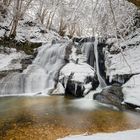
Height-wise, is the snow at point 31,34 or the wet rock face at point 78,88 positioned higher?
the snow at point 31,34

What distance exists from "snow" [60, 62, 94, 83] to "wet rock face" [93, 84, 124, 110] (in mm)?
1461

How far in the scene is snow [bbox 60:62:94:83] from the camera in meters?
13.8

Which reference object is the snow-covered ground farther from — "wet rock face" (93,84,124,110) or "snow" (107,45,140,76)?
"wet rock face" (93,84,124,110)

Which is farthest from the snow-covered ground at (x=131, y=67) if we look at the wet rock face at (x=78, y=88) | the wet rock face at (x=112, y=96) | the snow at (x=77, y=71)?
the wet rock face at (x=78, y=88)

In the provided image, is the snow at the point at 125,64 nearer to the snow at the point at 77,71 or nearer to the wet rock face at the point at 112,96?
the snow at the point at 77,71

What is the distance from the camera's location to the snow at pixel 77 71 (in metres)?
13.8

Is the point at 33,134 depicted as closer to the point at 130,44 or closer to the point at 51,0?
the point at 130,44

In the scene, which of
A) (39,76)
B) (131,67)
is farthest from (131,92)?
(39,76)

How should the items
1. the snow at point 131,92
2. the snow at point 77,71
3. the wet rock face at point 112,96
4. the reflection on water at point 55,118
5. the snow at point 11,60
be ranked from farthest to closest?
the snow at point 11,60 < the snow at point 77,71 < the wet rock face at point 112,96 < the snow at point 131,92 < the reflection on water at point 55,118

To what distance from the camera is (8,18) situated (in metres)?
20.6

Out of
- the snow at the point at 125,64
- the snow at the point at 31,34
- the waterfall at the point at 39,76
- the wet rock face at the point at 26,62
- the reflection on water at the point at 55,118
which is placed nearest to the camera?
the reflection on water at the point at 55,118

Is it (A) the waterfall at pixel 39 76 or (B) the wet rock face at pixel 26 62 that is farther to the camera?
(B) the wet rock face at pixel 26 62

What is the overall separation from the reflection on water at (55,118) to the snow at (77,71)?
194 cm

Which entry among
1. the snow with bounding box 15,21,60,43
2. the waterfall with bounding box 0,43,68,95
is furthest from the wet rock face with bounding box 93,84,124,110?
the snow with bounding box 15,21,60,43
